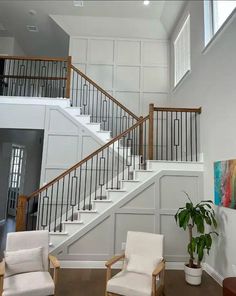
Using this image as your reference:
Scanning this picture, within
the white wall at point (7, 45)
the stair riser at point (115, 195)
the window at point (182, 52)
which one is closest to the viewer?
the stair riser at point (115, 195)

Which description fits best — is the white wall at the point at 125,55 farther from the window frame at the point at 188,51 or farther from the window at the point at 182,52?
the window at the point at 182,52

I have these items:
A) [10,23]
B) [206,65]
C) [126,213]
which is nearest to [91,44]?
[10,23]

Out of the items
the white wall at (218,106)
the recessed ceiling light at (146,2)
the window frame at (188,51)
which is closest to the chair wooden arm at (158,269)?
the white wall at (218,106)

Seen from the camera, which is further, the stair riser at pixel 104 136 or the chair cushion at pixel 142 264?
the stair riser at pixel 104 136

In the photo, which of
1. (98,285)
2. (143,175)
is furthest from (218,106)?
(98,285)

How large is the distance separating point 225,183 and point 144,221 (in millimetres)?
1610

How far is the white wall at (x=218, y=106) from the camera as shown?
11.6ft

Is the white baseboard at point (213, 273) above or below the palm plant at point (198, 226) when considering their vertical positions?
below

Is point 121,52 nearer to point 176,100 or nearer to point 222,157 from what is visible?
point 176,100

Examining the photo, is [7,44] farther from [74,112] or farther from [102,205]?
[102,205]

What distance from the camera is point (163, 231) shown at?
4426 millimetres

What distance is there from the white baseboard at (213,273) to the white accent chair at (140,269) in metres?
1.04

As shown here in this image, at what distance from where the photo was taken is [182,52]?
6348 millimetres

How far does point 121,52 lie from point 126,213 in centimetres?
512
